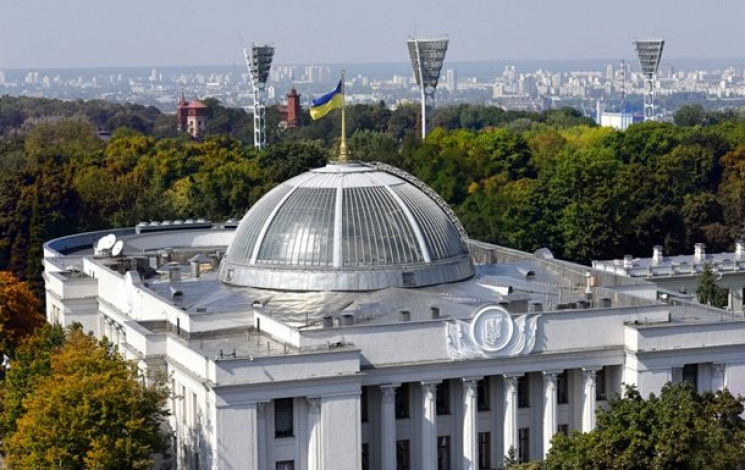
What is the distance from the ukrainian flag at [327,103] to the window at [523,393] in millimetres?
17832

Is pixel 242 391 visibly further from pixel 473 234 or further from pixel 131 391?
pixel 473 234

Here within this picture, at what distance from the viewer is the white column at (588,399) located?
204 ft

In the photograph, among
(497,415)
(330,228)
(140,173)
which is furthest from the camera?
(140,173)

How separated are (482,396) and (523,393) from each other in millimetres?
1647

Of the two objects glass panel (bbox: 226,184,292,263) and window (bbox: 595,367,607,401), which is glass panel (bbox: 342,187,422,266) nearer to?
glass panel (bbox: 226,184,292,263)

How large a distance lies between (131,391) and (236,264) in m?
13.2

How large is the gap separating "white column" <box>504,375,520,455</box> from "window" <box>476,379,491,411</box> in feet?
2.72

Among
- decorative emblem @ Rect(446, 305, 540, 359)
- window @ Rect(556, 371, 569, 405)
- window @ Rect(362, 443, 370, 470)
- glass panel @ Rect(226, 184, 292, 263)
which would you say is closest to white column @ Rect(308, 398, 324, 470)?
window @ Rect(362, 443, 370, 470)

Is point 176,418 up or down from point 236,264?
down

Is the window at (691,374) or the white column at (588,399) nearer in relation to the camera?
the white column at (588,399)

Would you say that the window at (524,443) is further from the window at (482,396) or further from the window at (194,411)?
the window at (194,411)

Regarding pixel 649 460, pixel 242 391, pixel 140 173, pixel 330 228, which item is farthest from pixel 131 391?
pixel 140 173

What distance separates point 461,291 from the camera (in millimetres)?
67938

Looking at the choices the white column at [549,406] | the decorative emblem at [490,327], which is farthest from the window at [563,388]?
the decorative emblem at [490,327]
